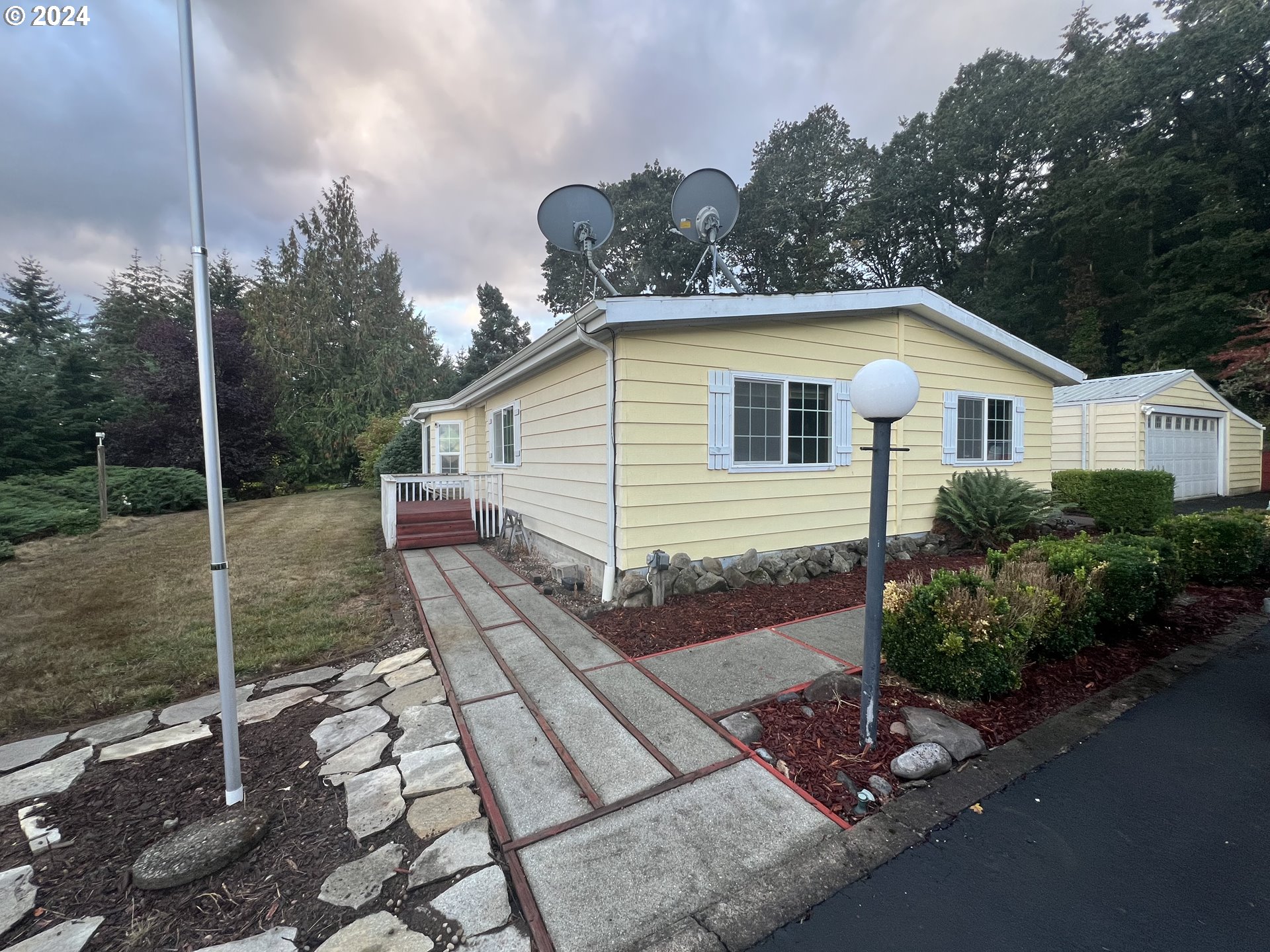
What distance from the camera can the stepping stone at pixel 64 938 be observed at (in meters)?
1.64

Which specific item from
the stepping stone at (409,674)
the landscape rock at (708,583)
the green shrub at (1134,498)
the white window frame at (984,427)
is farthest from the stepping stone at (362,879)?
the green shrub at (1134,498)

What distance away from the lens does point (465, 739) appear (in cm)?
275

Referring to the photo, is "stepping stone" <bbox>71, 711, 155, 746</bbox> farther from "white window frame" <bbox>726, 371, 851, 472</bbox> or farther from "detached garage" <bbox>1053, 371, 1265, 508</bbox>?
"detached garage" <bbox>1053, 371, 1265, 508</bbox>

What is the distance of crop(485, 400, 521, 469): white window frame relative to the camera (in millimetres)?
7891

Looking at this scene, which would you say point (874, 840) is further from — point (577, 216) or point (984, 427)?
point (984, 427)

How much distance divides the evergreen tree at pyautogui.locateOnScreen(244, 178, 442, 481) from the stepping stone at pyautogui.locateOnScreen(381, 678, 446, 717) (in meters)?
19.0

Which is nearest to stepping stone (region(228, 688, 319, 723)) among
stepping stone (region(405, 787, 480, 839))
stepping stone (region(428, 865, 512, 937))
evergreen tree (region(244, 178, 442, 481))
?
stepping stone (region(405, 787, 480, 839))

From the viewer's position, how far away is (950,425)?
6.86 metres

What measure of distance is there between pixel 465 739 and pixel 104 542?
1002cm

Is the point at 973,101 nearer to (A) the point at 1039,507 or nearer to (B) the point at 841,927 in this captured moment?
(A) the point at 1039,507

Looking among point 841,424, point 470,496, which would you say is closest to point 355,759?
point 841,424

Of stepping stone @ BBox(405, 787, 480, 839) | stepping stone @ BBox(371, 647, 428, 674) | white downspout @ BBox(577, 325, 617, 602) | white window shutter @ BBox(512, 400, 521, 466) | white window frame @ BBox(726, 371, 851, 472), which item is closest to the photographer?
stepping stone @ BBox(405, 787, 480, 839)

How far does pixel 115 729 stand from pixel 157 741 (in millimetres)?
398

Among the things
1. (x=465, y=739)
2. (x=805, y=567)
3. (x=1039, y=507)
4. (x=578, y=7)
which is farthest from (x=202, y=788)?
(x=578, y=7)
